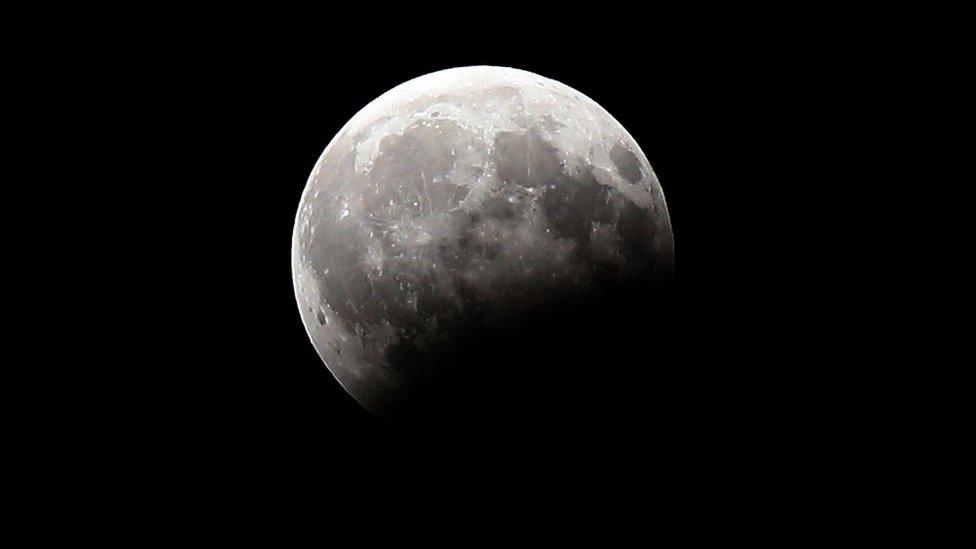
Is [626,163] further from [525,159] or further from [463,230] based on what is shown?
[463,230]

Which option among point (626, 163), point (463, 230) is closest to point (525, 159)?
point (463, 230)

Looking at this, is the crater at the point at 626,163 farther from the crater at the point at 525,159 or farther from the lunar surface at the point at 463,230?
the crater at the point at 525,159

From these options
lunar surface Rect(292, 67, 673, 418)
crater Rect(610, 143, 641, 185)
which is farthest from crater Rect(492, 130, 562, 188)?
crater Rect(610, 143, 641, 185)

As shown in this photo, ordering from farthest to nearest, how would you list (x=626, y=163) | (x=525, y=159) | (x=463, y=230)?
(x=626, y=163)
(x=525, y=159)
(x=463, y=230)

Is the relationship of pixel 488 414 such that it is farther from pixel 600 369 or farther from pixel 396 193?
pixel 396 193

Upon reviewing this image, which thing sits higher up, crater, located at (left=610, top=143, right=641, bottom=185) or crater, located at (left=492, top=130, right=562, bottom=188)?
crater, located at (left=610, top=143, right=641, bottom=185)

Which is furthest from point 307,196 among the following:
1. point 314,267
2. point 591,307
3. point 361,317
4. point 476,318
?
point 591,307

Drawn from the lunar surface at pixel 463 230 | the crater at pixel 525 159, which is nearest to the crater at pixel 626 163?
the lunar surface at pixel 463 230

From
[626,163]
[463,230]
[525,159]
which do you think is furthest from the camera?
[626,163]

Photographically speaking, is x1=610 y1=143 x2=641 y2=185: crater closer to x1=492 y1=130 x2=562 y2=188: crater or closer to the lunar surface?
the lunar surface
